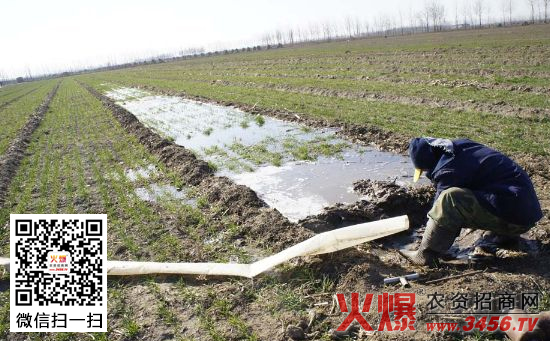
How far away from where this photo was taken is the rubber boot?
14.6ft

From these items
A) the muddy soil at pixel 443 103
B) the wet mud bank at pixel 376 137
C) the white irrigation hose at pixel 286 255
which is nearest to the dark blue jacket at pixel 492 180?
the white irrigation hose at pixel 286 255

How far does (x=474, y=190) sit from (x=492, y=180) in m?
0.20

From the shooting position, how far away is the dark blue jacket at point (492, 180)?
4127 millimetres

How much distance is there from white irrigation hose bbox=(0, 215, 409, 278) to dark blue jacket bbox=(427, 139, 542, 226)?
1043mm

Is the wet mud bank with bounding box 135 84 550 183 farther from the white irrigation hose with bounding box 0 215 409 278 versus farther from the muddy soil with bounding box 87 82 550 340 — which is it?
the white irrigation hose with bounding box 0 215 409 278

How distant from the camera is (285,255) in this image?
198 inches

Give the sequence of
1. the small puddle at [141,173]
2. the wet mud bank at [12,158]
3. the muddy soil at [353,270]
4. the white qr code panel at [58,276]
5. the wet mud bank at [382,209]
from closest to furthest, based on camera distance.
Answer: the muddy soil at [353,270] → the white qr code panel at [58,276] → the wet mud bank at [382,209] → the small puddle at [141,173] → the wet mud bank at [12,158]

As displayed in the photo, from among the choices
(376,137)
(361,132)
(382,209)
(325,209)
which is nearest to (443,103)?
(361,132)

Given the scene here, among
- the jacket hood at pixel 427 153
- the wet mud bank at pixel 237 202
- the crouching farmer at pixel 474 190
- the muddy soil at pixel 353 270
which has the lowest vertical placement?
the muddy soil at pixel 353 270

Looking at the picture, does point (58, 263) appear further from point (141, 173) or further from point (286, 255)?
point (141, 173)

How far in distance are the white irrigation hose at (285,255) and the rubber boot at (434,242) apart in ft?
1.61

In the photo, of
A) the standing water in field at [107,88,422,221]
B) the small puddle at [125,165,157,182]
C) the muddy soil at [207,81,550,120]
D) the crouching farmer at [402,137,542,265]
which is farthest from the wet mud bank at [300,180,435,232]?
the muddy soil at [207,81,550,120]

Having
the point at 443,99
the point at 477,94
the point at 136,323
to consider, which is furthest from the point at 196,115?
the point at 136,323

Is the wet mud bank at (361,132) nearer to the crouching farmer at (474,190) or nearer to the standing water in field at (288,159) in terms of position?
the standing water in field at (288,159)
